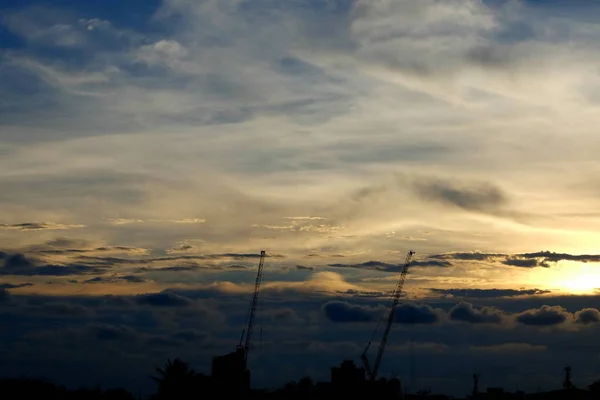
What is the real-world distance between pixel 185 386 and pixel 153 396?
7444 millimetres

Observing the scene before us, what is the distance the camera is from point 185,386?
653 ft

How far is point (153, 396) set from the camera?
196125 mm
